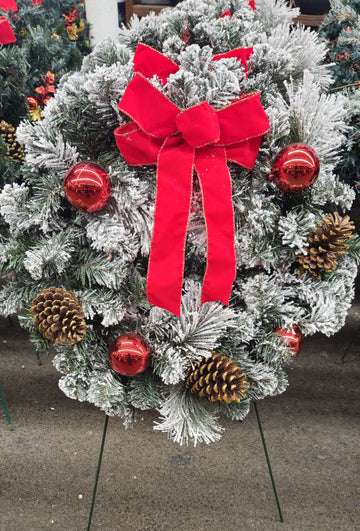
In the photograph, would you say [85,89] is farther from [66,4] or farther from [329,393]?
[66,4]

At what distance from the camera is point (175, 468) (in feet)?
4.03

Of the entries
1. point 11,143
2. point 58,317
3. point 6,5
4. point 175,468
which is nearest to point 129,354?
point 58,317

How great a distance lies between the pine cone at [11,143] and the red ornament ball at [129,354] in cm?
87

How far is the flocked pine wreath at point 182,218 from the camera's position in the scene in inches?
25.7

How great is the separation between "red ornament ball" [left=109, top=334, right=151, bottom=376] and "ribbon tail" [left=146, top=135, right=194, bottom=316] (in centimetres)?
10

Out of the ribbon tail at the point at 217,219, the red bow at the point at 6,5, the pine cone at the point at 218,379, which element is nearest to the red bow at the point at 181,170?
the ribbon tail at the point at 217,219

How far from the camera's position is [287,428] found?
1385 mm

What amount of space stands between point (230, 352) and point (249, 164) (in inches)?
12.4

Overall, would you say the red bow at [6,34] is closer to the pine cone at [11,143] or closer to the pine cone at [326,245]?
the pine cone at [11,143]

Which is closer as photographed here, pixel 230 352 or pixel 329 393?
pixel 230 352

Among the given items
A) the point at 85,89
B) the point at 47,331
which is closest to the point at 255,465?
the point at 47,331

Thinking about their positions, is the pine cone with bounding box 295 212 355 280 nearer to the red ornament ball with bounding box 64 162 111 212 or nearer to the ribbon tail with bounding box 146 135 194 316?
the ribbon tail with bounding box 146 135 194 316

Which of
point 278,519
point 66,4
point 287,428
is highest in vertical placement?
point 66,4

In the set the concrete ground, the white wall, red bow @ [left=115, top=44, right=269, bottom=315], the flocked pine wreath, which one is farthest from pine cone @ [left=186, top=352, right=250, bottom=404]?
the white wall
